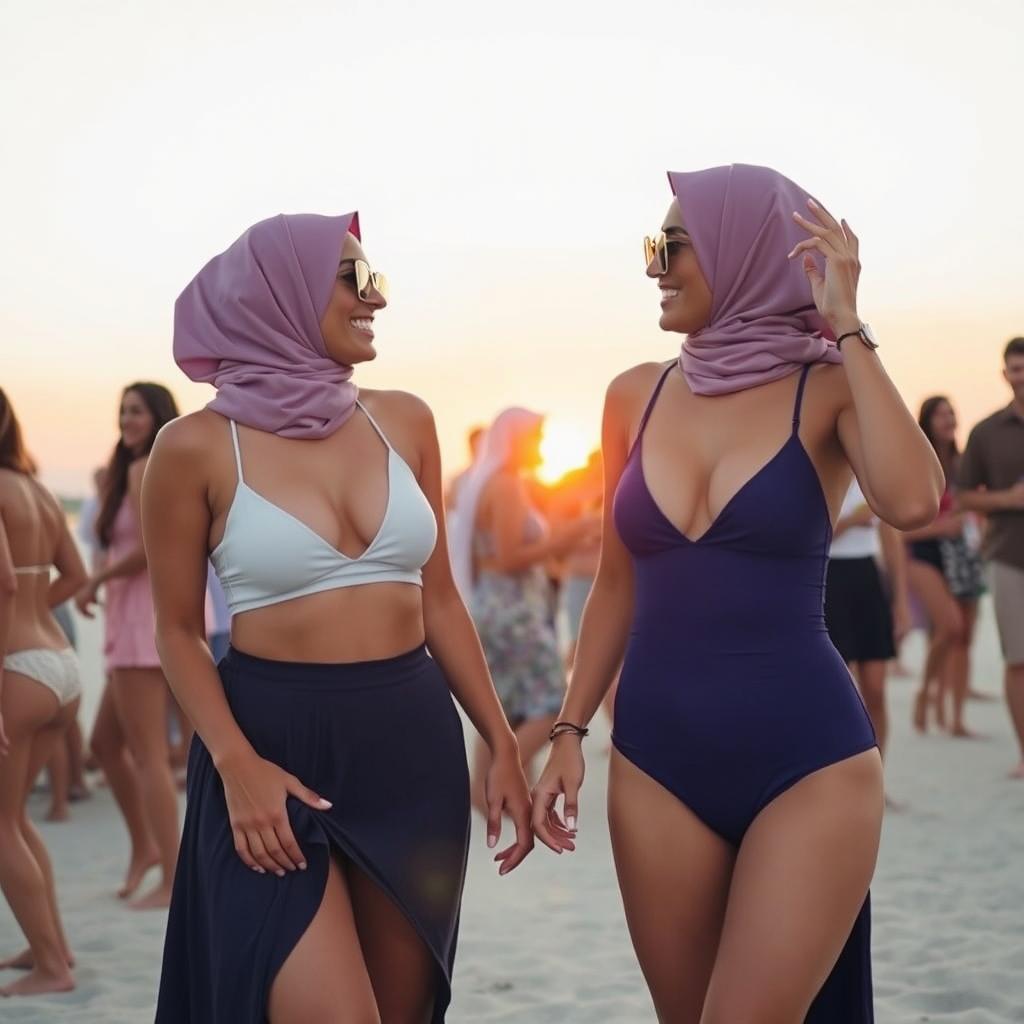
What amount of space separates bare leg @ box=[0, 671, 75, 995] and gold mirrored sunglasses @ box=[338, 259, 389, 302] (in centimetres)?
275

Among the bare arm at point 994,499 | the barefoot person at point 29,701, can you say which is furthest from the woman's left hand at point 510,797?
the bare arm at point 994,499

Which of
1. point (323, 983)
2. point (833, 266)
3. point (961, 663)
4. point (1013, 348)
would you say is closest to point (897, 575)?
point (1013, 348)

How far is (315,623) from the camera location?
2834 millimetres

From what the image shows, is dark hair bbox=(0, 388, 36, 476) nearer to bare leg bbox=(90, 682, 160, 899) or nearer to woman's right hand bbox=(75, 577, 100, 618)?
woman's right hand bbox=(75, 577, 100, 618)

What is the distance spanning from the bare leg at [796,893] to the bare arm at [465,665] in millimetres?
543

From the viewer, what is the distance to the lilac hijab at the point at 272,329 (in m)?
2.93

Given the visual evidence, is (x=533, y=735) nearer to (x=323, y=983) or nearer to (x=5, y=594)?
(x=5, y=594)

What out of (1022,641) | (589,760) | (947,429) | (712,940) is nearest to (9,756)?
(712,940)

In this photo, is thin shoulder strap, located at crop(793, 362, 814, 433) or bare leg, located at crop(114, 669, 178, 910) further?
bare leg, located at crop(114, 669, 178, 910)

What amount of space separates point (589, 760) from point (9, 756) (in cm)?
597

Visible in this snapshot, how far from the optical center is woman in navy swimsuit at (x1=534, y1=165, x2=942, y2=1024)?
270 cm

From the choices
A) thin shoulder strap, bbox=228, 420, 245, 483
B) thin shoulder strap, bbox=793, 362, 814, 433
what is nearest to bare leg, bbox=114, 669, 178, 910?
thin shoulder strap, bbox=228, 420, 245, 483

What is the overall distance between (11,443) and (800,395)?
136 inches

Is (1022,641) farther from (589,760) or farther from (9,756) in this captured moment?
(9,756)
